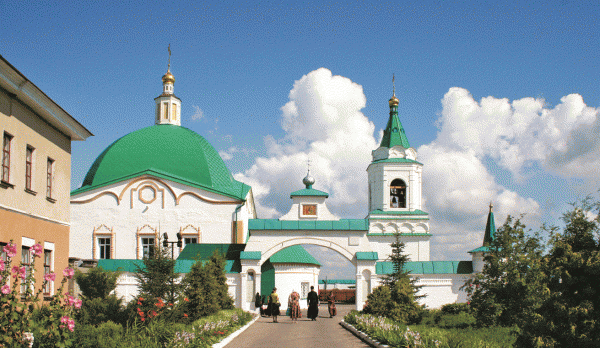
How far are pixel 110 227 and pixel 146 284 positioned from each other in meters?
19.9

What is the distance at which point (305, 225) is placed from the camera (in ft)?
92.0

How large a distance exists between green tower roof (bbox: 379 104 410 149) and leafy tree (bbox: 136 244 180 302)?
91.1 feet

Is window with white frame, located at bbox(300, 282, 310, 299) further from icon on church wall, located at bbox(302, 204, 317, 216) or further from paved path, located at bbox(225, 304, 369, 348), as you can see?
paved path, located at bbox(225, 304, 369, 348)

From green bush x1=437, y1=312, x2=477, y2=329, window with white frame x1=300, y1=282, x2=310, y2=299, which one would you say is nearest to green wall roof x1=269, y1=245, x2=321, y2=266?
window with white frame x1=300, y1=282, x2=310, y2=299

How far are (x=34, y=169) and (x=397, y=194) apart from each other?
3105 cm

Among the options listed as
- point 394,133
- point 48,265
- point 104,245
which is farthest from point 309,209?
point 394,133

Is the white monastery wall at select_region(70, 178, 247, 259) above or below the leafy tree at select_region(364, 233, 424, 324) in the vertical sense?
above

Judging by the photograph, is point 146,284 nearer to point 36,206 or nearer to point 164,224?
point 36,206

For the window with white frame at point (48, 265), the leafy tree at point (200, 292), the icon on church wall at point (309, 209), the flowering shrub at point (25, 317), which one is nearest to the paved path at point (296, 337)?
the leafy tree at point (200, 292)

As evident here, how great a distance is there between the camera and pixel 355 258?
27.8m

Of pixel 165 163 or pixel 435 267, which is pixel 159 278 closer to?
pixel 435 267

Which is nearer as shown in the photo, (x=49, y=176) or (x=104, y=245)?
(x=49, y=176)

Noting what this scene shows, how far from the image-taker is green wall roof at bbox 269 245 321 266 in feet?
109

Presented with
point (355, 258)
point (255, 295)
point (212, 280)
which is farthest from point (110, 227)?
point (212, 280)
